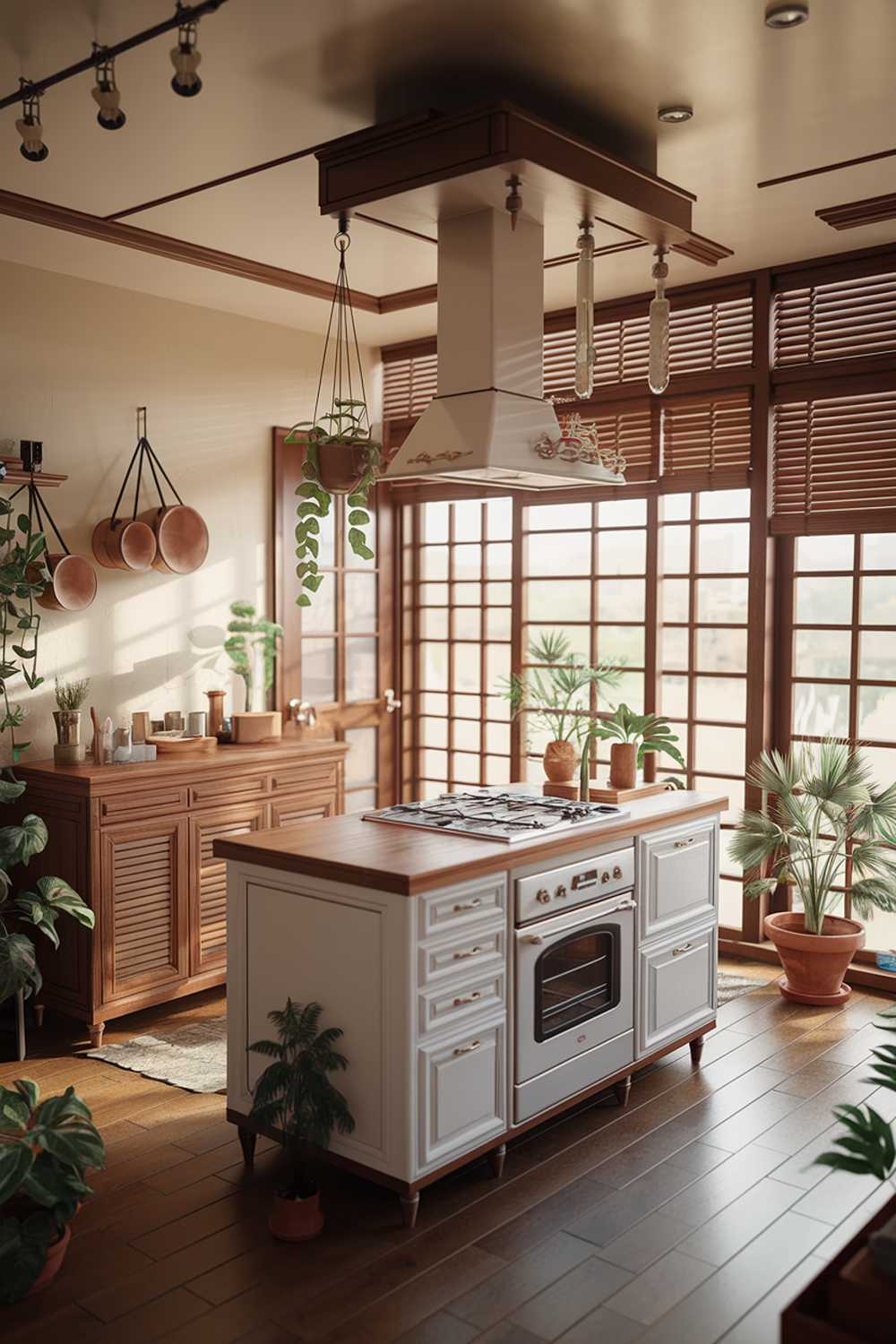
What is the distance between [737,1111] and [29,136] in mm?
3392

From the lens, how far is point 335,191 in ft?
10.9

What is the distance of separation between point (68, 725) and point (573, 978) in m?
2.25

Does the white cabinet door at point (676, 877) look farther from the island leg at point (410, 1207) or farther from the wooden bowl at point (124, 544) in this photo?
the wooden bowl at point (124, 544)

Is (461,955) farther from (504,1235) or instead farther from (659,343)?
(659,343)

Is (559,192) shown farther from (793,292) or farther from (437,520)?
(437,520)

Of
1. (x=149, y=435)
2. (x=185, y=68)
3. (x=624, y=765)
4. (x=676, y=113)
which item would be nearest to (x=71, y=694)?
(x=149, y=435)

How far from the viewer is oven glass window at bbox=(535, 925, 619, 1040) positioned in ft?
10.8

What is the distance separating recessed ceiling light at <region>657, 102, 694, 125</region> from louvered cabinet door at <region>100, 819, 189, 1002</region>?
3.00 metres

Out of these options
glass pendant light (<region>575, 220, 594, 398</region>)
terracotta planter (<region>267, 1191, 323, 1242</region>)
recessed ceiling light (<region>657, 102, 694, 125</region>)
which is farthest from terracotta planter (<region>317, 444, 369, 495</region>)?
terracotta planter (<region>267, 1191, 323, 1242</region>)

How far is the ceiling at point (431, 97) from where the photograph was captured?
2740 millimetres

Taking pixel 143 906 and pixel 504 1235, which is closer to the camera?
pixel 504 1235

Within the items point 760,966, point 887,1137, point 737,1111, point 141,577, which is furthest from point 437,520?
point 887,1137

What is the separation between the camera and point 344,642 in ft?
19.9

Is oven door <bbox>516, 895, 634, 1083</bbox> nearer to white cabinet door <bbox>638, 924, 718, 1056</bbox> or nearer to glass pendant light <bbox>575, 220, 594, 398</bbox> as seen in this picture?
white cabinet door <bbox>638, 924, 718, 1056</bbox>
